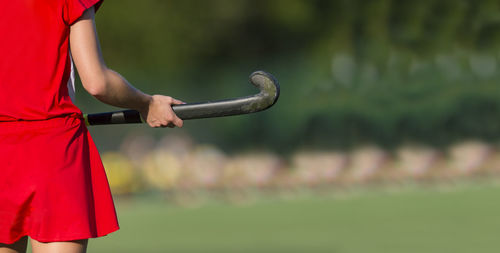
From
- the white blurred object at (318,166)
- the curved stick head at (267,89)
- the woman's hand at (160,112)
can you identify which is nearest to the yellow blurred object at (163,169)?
the white blurred object at (318,166)

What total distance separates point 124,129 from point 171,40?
7.95 feet

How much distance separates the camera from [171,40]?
15.0 meters

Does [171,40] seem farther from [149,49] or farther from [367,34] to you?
[367,34]

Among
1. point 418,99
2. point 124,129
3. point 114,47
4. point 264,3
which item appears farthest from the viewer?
point 114,47

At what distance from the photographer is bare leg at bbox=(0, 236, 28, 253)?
2.71m

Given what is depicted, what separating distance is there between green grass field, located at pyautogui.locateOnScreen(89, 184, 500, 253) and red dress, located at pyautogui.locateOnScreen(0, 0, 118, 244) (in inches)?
188

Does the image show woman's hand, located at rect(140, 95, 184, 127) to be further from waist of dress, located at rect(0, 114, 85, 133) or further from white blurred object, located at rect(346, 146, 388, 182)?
white blurred object, located at rect(346, 146, 388, 182)

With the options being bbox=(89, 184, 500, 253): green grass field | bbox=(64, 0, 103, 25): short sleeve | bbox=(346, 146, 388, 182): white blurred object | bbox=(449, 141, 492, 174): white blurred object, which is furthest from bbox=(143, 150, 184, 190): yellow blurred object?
bbox=(64, 0, 103, 25): short sleeve

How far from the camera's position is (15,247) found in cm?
274

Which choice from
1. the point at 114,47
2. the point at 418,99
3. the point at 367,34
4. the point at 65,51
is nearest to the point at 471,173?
the point at 418,99

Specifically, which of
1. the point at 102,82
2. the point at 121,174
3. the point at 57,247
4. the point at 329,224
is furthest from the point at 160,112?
the point at 121,174

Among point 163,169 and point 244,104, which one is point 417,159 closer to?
point 163,169

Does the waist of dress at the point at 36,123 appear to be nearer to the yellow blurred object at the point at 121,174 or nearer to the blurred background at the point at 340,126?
the blurred background at the point at 340,126

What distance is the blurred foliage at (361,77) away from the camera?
40.0 feet
